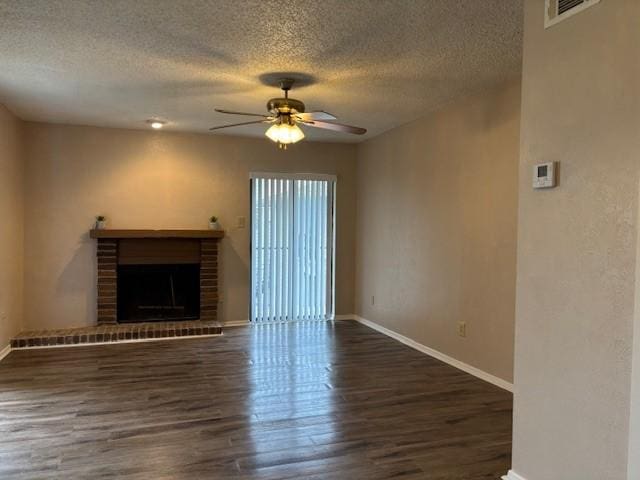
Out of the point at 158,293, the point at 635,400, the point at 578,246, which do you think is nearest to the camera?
the point at 635,400

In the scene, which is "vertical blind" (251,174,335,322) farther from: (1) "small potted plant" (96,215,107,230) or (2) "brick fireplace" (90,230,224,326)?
(1) "small potted plant" (96,215,107,230)

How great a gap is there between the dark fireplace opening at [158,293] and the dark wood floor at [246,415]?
0.89 m

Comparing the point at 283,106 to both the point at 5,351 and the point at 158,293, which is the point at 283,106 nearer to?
the point at 158,293

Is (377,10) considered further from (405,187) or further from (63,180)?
(63,180)

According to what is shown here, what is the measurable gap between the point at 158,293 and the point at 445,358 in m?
3.50

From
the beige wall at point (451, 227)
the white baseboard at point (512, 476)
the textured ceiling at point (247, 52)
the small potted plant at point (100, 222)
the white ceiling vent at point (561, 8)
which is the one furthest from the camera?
the small potted plant at point (100, 222)

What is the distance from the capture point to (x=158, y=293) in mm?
5875

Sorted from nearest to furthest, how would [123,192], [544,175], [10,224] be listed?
[544,175], [10,224], [123,192]

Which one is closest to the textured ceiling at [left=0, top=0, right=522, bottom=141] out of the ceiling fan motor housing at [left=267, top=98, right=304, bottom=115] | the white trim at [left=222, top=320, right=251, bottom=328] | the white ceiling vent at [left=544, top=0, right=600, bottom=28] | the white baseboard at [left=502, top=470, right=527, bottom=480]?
the ceiling fan motor housing at [left=267, top=98, right=304, bottom=115]

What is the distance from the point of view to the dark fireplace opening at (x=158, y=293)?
573cm

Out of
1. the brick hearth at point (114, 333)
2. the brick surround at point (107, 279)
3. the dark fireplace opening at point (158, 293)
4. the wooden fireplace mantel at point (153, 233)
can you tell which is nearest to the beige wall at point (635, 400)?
the brick hearth at point (114, 333)

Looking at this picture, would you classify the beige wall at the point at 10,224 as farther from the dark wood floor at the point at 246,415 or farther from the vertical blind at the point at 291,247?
the vertical blind at the point at 291,247

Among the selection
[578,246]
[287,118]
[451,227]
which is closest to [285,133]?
[287,118]

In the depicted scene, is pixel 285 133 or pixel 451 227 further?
pixel 451 227
